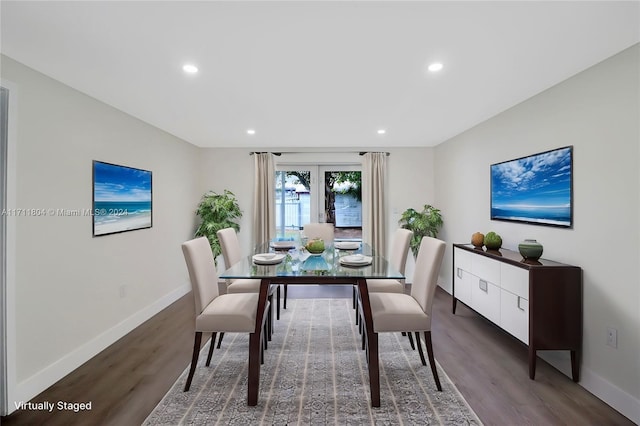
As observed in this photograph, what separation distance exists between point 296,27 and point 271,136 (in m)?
2.72

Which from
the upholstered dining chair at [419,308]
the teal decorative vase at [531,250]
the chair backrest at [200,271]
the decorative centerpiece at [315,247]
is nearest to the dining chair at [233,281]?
the chair backrest at [200,271]

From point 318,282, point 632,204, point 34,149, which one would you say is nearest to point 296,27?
point 318,282

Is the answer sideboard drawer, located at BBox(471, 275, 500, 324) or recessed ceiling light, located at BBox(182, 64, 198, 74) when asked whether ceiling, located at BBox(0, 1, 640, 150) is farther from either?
sideboard drawer, located at BBox(471, 275, 500, 324)

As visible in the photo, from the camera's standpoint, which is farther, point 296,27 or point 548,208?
point 548,208

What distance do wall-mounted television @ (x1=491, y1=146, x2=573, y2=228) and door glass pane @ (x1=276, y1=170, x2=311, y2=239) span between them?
10.2 ft

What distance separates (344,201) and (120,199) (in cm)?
355

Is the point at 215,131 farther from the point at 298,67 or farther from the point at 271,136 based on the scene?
the point at 298,67

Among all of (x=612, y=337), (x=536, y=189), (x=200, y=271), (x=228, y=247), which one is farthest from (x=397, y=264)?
(x=200, y=271)

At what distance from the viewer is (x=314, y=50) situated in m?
1.95

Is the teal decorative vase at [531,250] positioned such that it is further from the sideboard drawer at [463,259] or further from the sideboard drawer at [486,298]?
the sideboard drawer at [463,259]

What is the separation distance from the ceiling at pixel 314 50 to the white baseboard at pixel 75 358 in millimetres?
2174

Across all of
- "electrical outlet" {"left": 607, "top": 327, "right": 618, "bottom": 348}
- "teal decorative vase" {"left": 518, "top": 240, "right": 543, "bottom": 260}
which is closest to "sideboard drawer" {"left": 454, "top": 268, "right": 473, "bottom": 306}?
"teal decorative vase" {"left": 518, "top": 240, "right": 543, "bottom": 260}

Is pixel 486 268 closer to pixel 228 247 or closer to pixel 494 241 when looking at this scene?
pixel 494 241

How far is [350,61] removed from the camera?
210 centimetres
